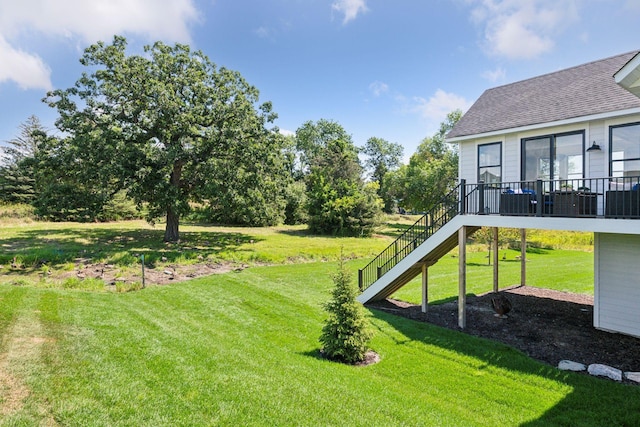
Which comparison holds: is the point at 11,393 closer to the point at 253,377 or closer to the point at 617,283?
the point at 253,377

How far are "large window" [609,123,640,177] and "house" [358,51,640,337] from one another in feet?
0.06

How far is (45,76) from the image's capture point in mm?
20688

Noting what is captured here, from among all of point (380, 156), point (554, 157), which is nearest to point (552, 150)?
point (554, 157)

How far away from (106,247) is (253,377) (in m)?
17.3

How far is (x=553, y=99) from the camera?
10406 millimetres

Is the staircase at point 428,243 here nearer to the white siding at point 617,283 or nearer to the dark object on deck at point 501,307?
the dark object on deck at point 501,307

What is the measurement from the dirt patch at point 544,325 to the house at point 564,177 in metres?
0.59

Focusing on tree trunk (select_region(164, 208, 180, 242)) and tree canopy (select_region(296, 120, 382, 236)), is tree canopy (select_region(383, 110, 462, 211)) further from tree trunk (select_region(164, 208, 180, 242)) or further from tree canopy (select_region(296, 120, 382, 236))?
tree trunk (select_region(164, 208, 180, 242))

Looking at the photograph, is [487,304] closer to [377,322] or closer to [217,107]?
[377,322]

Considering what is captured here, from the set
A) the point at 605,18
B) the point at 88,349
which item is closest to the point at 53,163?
the point at 88,349

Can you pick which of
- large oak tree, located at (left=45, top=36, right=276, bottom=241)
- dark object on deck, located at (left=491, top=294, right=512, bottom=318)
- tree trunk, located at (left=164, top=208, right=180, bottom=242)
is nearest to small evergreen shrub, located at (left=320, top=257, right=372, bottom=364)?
dark object on deck, located at (left=491, top=294, right=512, bottom=318)

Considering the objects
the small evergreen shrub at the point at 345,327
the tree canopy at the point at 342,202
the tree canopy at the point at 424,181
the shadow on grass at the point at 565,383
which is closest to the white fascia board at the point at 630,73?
the shadow on grass at the point at 565,383

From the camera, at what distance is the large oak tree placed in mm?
18625

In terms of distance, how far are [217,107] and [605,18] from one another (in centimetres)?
1840
